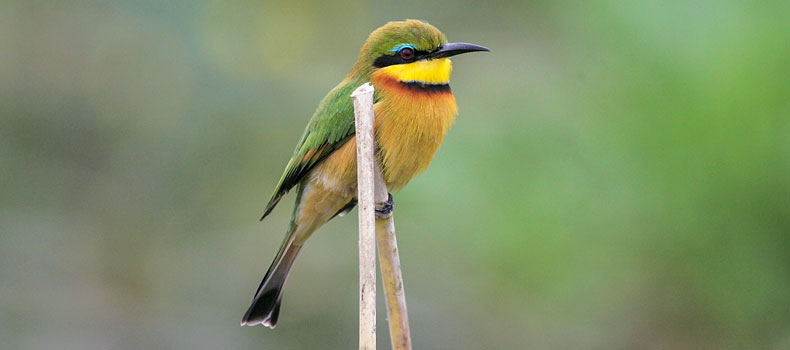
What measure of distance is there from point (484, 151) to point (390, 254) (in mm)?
1489

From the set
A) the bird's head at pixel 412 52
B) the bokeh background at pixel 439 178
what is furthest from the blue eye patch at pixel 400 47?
the bokeh background at pixel 439 178

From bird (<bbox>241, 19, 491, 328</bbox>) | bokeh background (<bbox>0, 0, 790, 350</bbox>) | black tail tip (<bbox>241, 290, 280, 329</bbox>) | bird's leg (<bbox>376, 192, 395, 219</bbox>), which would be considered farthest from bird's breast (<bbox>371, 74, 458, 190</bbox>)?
bokeh background (<bbox>0, 0, 790, 350</bbox>)

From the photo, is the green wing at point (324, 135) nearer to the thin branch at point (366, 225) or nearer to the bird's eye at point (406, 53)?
the bird's eye at point (406, 53)

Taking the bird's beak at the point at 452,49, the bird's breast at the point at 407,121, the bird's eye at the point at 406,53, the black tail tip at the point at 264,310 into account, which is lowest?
the black tail tip at the point at 264,310

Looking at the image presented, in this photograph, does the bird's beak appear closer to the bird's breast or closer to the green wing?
the bird's breast

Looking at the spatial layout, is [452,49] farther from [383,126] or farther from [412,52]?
[383,126]

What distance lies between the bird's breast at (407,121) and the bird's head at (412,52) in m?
0.02

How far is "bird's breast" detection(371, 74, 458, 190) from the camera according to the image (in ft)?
8.50

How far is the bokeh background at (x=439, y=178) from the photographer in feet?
10.6

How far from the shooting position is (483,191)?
344 centimetres

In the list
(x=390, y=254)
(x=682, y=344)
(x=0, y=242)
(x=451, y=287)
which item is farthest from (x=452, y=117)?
(x=0, y=242)

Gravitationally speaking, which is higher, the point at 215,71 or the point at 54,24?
the point at 54,24

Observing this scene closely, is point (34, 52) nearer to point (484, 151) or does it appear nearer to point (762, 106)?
point (484, 151)

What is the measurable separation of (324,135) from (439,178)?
0.90m
